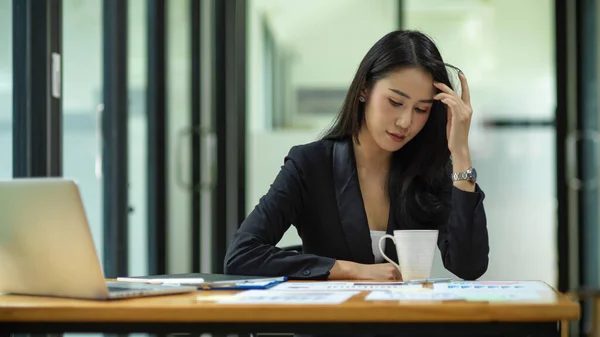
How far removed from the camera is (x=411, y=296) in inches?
55.5

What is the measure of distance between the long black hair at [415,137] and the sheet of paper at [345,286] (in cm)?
62

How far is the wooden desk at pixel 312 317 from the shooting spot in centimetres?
126

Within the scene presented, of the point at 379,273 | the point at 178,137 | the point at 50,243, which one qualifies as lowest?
the point at 379,273

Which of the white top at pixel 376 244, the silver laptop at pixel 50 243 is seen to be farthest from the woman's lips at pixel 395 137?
the silver laptop at pixel 50 243

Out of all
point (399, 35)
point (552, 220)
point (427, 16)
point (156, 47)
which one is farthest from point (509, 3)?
point (399, 35)

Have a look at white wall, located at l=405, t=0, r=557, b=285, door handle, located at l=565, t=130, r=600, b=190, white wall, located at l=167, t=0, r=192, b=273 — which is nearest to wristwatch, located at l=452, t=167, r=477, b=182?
white wall, located at l=167, t=0, r=192, b=273

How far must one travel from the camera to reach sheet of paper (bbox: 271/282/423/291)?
157 cm

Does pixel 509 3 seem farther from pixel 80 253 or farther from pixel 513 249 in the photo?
pixel 80 253

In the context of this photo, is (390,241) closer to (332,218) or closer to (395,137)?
(332,218)

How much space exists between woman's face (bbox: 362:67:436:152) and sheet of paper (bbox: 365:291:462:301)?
0.82m

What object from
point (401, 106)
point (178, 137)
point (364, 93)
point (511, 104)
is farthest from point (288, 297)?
point (511, 104)

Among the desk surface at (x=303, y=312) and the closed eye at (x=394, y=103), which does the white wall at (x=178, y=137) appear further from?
the desk surface at (x=303, y=312)

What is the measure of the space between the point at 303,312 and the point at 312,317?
0.01 meters

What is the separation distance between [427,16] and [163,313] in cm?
411
